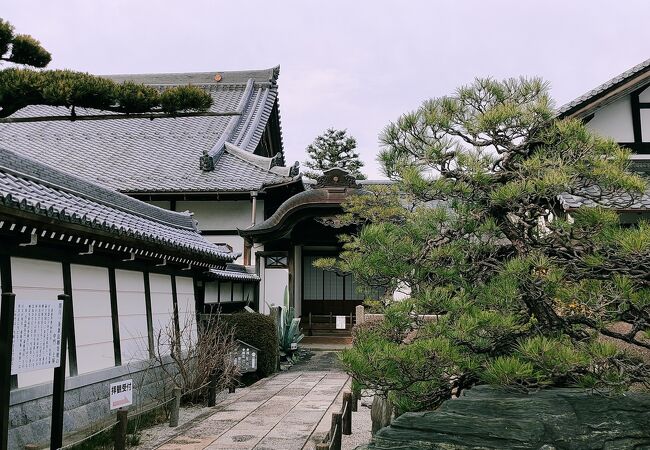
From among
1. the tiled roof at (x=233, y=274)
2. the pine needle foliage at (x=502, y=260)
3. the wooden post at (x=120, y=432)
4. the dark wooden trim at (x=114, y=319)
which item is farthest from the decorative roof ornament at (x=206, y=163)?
the pine needle foliage at (x=502, y=260)

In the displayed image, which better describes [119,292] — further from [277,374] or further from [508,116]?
[508,116]

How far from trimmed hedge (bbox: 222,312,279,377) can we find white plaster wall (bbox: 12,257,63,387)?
574cm

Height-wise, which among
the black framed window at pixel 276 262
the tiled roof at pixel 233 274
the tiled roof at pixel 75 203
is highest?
the tiled roof at pixel 75 203

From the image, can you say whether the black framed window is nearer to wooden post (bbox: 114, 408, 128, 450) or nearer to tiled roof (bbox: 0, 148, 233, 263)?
tiled roof (bbox: 0, 148, 233, 263)

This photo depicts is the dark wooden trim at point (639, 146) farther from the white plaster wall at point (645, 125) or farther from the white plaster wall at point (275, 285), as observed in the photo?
the white plaster wall at point (275, 285)

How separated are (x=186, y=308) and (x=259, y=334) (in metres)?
2.08

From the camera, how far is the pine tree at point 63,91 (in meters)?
7.06

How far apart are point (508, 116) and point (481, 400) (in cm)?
250

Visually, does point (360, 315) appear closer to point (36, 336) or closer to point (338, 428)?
point (338, 428)

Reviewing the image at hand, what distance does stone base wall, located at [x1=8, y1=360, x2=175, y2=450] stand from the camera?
6.13 meters

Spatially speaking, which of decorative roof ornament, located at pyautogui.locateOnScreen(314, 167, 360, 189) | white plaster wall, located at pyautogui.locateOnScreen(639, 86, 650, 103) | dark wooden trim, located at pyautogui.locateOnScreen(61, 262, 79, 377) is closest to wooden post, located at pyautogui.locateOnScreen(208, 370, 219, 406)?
dark wooden trim, located at pyautogui.locateOnScreen(61, 262, 79, 377)

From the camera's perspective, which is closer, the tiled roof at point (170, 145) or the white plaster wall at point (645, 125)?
the white plaster wall at point (645, 125)

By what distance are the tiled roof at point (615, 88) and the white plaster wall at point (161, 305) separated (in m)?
8.06

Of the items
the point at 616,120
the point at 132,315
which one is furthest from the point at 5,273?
the point at 616,120
